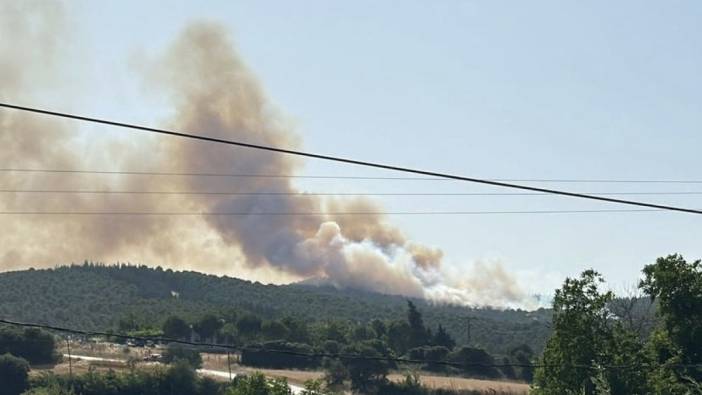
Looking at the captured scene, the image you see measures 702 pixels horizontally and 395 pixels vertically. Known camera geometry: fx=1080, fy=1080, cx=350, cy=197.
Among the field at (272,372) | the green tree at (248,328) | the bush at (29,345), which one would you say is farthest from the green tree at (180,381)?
the green tree at (248,328)

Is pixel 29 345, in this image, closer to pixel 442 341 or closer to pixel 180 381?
pixel 180 381

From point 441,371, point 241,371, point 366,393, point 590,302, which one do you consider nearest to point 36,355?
point 241,371

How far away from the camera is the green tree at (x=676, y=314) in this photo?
68875mm

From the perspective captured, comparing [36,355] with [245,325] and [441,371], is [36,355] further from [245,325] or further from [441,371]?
[441,371]

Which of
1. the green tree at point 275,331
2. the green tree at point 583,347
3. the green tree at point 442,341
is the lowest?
the green tree at point 583,347

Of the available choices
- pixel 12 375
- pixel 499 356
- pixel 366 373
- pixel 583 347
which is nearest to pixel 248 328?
pixel 499 356

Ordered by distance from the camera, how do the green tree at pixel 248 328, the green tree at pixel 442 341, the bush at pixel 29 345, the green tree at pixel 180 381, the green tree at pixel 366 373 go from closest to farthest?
the green tree at pixel 180 381, the green tree at pixel 366 373, the bush at pixel 29 345, the green tree at pixel 442 341, the green tree at pixel 248 328

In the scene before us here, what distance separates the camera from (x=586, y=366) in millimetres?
69000

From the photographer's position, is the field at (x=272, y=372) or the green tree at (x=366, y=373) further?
the field at (x=272, y=372)

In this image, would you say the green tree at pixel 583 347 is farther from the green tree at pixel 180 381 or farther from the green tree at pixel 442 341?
the green tree at pixel 442 341

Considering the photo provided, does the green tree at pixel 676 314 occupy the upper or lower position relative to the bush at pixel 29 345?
lower

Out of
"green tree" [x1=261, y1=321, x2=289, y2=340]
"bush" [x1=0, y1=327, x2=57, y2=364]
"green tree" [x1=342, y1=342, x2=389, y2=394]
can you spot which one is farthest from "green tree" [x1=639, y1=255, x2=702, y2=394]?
"green tree" [x1=261, y1=321, x2=289, y2=340]

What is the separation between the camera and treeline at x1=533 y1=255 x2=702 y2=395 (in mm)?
69062

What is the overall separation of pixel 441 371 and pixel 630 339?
10132 cm
